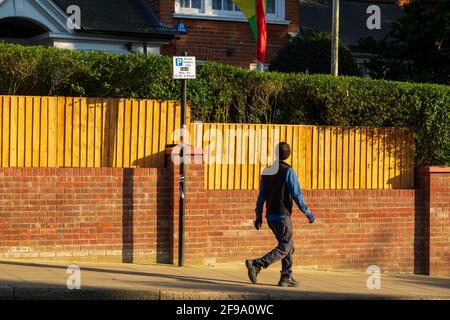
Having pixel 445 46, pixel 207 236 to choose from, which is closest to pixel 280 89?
pixel 207 236

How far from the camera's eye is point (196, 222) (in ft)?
44.9

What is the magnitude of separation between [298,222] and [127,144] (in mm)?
3140

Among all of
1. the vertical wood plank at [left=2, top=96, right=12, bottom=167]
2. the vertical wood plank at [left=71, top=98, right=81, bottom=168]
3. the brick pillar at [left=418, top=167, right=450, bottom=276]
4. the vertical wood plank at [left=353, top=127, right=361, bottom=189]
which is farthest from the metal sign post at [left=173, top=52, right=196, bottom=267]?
the brick pillar at [left=418, top=167, right=450, bottom=276]

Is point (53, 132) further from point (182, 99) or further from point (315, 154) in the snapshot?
point (315, 154)

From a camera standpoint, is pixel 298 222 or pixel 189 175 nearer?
pixel 189 175

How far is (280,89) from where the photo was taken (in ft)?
48.8

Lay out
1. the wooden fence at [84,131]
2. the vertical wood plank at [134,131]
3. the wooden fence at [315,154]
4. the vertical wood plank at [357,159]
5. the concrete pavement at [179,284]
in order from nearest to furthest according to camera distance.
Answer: the concrete pavement at [179,284], the wooden fence at [84,131], the vertical wood plank at [134,131], the wooden fence at [315,154], the vertical wood plank at [357,159]

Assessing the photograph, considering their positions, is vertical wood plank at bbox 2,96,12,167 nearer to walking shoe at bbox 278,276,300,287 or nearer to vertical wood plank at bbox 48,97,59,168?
vertical wood plank at bbox 48,97,59,168

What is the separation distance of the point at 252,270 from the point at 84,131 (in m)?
3.37

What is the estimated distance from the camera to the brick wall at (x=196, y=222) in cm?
1281

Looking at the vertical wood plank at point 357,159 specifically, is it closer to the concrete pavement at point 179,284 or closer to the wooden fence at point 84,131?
the concrete pavement at point 179,284

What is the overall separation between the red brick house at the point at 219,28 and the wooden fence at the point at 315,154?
22.3ft

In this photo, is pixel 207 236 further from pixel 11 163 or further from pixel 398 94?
pixel 398 94

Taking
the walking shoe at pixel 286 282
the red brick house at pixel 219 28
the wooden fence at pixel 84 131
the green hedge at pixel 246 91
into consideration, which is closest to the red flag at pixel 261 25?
the green hedge at pixel 246 91
